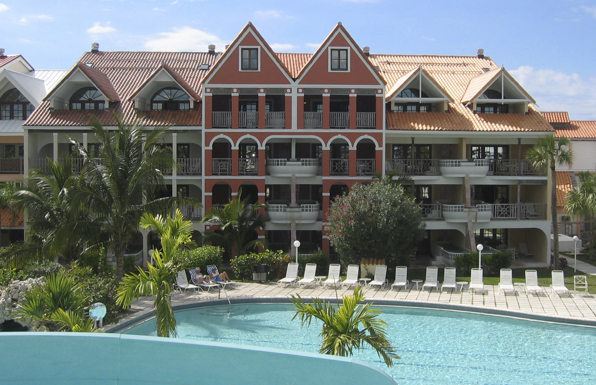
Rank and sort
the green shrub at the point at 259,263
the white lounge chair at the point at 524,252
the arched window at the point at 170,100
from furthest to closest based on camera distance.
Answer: the white lounge chair at the point at 524,252 < the arched window at the point at 170,100 < the green shrub at the point at 259,263

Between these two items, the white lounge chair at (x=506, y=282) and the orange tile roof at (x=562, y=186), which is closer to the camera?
the white lounge chair at (x=506, y=282)

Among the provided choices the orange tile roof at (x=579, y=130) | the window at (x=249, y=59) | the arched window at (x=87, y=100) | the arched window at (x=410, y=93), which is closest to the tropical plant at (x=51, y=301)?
the window at (x=249, y=59)

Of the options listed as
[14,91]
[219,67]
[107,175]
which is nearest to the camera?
[107,175]

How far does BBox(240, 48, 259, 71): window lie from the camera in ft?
93.4

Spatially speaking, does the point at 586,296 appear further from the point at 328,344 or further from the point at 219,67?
the point at 219,67

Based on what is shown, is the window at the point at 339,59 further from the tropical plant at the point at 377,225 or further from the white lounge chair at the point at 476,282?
the white lounge chair at the point at 476,282

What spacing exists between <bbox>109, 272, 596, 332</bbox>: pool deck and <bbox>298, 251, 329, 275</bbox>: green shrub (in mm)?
2250

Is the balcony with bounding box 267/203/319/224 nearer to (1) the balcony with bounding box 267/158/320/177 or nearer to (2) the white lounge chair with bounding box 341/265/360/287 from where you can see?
(1) the balcony with bounding box 267/158/320/177

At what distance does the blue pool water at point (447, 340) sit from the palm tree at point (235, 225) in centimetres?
650

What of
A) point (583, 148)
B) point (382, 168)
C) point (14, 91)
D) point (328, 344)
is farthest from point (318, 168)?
point (583, 148)

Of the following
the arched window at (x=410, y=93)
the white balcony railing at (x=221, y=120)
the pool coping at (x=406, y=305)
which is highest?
the arched window at (x=410, y=93)

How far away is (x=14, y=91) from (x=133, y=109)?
7308 mm

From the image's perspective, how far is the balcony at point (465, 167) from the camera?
94.3ft

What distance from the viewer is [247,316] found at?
19.0 m
